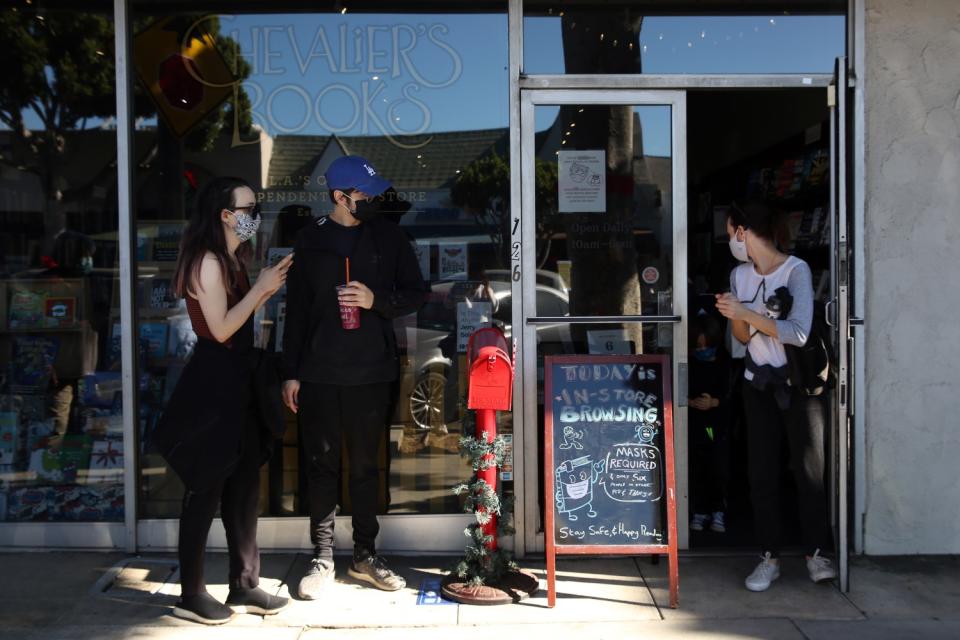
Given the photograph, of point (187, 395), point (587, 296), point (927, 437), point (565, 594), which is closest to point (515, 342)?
point (587, 296)

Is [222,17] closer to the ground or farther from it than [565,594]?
farther from it

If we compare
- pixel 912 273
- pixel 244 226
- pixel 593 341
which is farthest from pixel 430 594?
pixel 912 273

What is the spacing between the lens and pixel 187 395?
3.98m

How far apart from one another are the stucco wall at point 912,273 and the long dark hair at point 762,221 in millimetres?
623

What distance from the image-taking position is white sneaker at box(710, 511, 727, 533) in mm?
5426

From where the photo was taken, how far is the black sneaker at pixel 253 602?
4211mm

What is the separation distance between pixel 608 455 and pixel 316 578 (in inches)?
58.8

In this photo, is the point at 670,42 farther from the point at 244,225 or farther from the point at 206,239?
the point at 206,239

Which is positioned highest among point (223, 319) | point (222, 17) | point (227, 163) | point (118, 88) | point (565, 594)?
point (222, 17)

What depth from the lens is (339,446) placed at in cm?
452

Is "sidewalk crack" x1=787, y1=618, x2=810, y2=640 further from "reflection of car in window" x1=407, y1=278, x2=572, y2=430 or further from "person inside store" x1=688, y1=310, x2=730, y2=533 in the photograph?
"reflection of car in window" x1=407, y1=278, x2=572, y2=430

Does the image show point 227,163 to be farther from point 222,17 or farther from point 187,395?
point 187,395

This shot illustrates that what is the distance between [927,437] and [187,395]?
3656 millimetres

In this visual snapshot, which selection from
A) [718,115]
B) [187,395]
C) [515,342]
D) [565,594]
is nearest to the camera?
[187,395]
